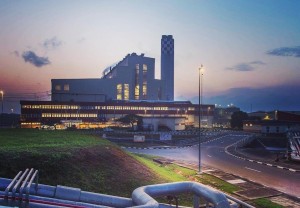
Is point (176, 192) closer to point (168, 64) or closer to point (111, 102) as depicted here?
point (111, 102)

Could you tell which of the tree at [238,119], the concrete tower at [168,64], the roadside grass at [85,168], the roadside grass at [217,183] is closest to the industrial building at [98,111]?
the tree at [238,119]

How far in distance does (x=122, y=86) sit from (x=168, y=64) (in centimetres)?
3482

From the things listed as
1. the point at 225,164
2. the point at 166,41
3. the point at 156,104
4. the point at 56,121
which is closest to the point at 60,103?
the point at 56,121

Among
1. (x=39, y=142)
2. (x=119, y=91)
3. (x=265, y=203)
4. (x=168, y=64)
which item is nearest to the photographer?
(x=265, y=203)

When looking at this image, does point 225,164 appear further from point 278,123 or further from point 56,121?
point 56,121

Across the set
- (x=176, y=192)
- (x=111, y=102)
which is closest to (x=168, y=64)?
(x=111, y=102)

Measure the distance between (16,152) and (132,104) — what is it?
4367 inches

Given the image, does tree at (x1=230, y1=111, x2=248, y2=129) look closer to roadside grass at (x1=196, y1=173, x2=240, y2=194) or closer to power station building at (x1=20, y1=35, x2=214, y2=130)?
power station building at (x1=20, y1=35, x2=214, y2=130)

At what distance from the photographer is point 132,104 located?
129 meters

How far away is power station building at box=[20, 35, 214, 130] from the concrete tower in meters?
3.94

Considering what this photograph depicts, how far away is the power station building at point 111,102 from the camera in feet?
401

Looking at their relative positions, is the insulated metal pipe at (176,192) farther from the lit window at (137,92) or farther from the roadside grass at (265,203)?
the lit window at (137,92)

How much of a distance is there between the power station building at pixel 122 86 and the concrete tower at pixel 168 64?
5.21m

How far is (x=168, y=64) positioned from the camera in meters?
166
